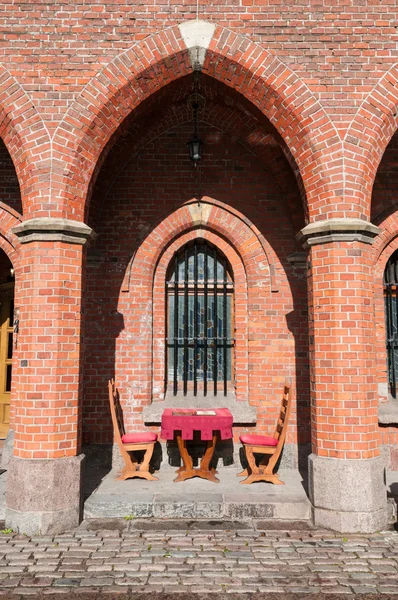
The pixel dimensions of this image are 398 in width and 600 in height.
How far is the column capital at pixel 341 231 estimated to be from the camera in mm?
4695

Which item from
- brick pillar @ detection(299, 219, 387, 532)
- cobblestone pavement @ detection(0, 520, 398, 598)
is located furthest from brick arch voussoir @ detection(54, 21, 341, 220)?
cobblestone pavement @ detection(0, 520, 398, 598)

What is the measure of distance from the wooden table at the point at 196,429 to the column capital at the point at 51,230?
2552 mm

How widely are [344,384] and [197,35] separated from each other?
434cm

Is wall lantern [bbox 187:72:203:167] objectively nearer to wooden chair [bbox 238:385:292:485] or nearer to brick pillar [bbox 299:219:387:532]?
brick pillar [bbox 299:219:387:532]

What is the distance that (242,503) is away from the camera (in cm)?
464

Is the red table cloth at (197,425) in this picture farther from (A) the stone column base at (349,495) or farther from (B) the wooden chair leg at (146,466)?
(A) the stone column base at (349,495)

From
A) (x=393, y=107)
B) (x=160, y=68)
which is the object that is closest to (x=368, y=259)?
(x=393, y=107)

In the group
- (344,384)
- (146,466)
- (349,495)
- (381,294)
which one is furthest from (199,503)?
(381,294)

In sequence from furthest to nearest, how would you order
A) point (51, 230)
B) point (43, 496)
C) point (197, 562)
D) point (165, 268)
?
point (165, 268) < point (51, 230) < point (43, 496) < point (197, 562)

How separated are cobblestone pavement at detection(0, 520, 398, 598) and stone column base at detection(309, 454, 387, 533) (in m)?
0.13

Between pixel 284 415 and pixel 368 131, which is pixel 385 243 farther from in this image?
pixel 284 415

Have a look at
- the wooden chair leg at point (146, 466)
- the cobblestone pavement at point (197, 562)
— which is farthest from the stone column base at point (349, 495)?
the wooden chair leg at point (146, 466)

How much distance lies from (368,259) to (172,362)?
3303mm

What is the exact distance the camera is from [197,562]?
3.70 m
